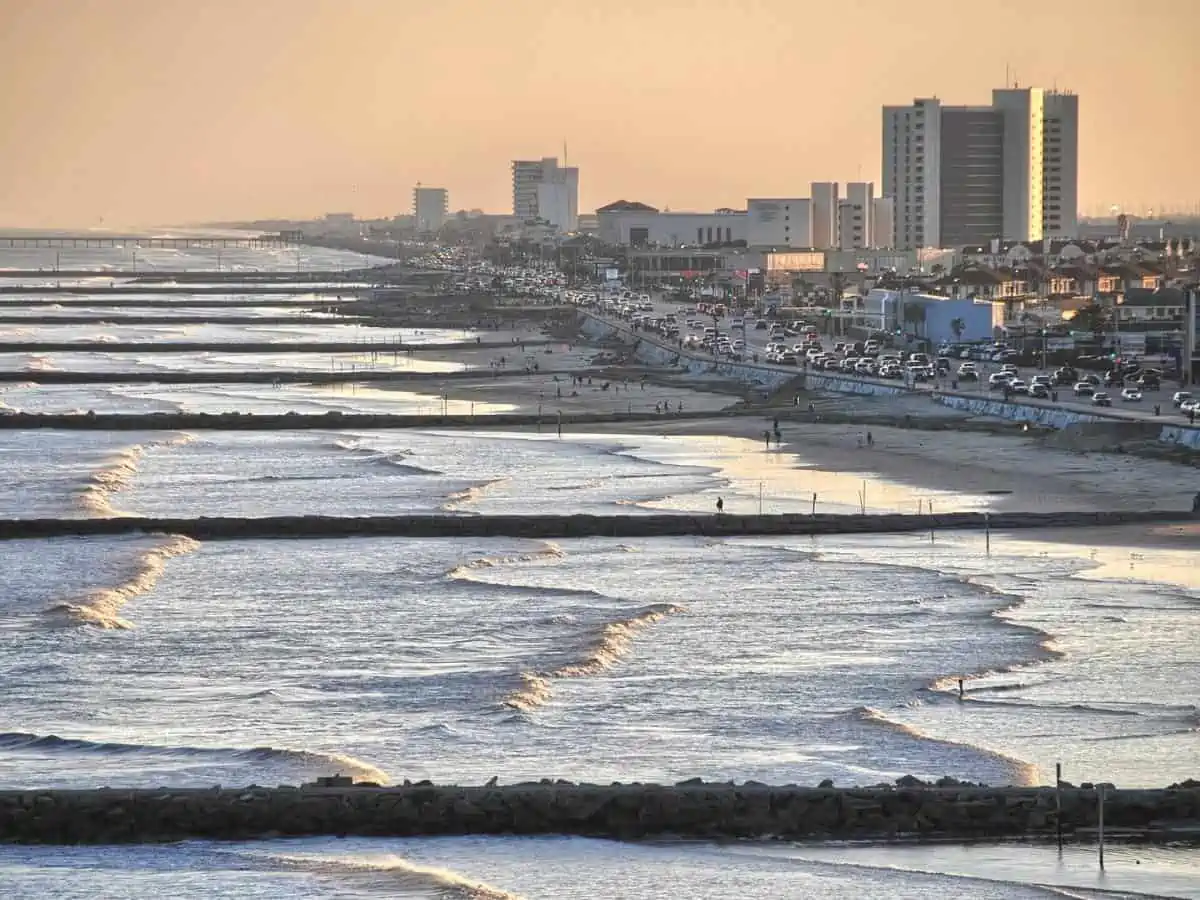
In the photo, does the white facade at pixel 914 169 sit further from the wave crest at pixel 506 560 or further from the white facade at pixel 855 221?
the wave crest at pixel 506 560

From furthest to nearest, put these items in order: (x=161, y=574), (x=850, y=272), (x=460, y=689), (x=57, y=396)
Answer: (x=850, y=272) < (x=57, y=396) < (x=161, y=574) < (x=460, y=689)

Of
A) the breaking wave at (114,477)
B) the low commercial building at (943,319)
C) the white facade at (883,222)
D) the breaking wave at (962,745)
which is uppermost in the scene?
the white facade at (883,222)

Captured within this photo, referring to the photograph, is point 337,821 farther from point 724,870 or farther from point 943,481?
point 943,481

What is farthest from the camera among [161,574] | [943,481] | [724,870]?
[943,481]

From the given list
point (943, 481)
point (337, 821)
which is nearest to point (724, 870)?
point (337, 821)

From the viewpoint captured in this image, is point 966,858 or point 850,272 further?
point 850,272

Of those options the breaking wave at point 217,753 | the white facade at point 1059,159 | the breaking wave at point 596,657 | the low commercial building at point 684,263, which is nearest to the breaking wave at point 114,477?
the breaking wave at point 596,657
